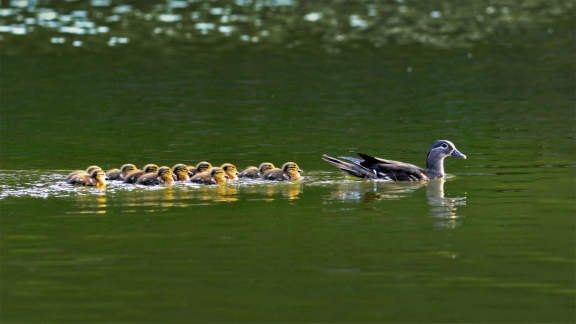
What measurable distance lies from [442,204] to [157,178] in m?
4.56

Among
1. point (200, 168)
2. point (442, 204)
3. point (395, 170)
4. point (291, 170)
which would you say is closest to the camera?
point (442, 204)

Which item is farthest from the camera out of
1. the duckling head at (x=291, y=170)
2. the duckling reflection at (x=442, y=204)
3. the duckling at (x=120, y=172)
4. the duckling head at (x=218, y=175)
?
the duckling at (x=120, y=172)

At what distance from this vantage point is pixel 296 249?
13.3 m

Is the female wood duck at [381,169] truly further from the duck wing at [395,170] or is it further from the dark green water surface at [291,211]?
the dark green water surface at [291,211]

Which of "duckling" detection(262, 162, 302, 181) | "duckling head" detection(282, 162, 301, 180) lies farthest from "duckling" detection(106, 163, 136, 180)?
"duckling head" detection(282, 162, 301, 180)

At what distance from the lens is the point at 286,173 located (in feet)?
60.2

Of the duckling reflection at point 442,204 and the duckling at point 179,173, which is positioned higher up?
the duckling at point 179,173

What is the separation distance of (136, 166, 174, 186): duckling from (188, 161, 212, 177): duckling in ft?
2.60

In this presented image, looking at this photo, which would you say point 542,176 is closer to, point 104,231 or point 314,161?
point 314,161

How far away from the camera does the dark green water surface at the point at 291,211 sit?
11.2m

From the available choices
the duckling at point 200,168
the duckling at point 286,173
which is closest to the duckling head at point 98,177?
the duckling at point 200,168

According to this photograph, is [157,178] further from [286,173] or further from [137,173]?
[286,173]

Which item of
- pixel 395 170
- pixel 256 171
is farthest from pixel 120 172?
pixel 395 170

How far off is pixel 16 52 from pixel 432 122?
2113cm
